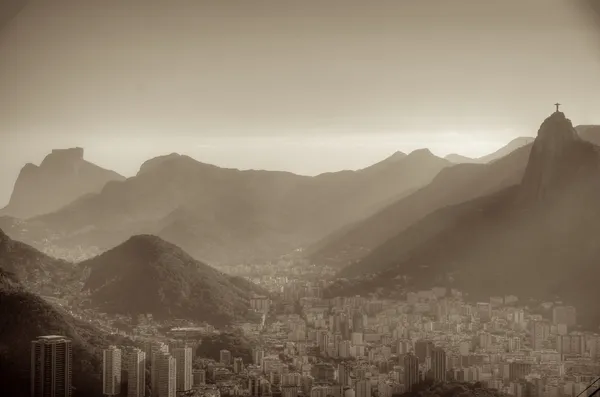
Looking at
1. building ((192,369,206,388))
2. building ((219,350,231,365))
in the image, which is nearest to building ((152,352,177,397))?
building ((192,369,206,388))

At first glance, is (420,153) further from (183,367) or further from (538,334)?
(183,367)

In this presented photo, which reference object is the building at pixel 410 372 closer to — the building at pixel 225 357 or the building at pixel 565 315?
the building at pixel 225 357

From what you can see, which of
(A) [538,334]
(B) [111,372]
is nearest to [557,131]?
(A) [538,334]

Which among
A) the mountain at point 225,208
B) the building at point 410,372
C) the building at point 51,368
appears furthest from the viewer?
the mountain at point 225,208

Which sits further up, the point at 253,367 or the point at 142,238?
the point at 142,238

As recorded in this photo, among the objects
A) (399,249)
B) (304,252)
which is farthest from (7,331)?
(304,252)

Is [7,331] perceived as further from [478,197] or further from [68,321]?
[478,197]

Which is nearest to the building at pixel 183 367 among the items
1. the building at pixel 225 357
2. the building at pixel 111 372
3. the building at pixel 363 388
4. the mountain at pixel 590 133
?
the building at pixel 111 372
